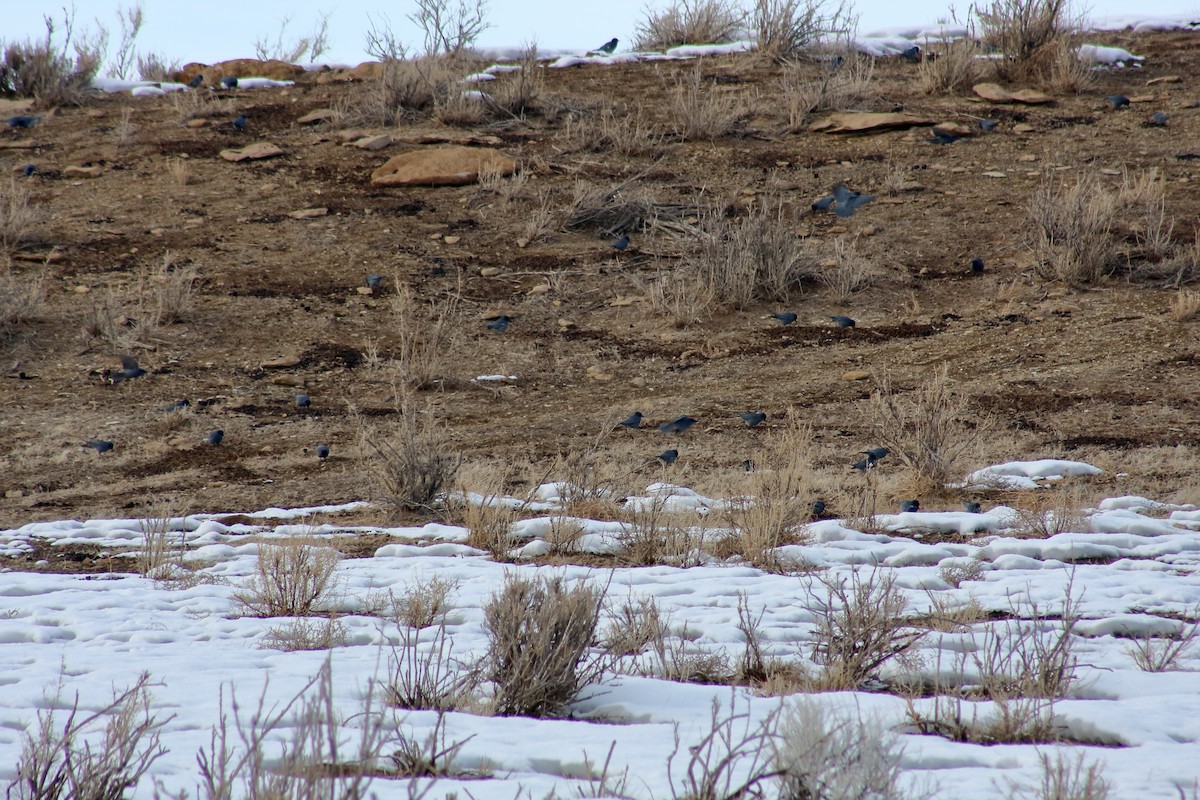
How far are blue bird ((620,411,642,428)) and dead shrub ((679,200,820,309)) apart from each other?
2.49 meters

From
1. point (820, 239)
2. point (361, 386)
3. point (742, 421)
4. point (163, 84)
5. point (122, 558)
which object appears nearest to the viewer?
point (122, 558)

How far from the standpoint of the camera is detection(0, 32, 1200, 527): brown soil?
6.95 m

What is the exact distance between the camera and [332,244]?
34.2 feet

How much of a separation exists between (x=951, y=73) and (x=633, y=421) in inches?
339

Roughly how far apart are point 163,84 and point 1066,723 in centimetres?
1560

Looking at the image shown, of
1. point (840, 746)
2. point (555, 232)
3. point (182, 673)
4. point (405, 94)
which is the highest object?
point (405, 94)

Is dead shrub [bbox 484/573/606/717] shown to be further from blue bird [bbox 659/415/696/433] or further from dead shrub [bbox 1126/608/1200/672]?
blue bird [bbox 659/415/696/433]

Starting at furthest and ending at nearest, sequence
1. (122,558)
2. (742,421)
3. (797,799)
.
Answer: (742,421) → (122,558) → (797,799)

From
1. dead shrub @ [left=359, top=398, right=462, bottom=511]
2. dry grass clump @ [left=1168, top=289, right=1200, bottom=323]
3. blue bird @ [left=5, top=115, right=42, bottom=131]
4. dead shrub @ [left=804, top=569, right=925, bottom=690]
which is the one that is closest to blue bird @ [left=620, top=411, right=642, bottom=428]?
dead shrub @ [left=359, top=398, right=462, bottom=511]

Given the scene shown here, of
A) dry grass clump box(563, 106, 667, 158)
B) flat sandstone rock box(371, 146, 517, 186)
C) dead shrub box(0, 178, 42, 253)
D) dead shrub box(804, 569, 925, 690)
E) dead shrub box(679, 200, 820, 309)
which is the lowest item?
dead shrub box(804, 569, 925, 690)

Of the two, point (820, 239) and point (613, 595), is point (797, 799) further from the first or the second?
point (820, 239)

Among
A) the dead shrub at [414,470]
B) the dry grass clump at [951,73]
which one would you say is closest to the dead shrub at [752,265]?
the dead shrub at [414,470]

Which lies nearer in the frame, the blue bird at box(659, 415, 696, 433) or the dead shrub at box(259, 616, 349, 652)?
the dead shrub at box(259, 616, 349, 652)

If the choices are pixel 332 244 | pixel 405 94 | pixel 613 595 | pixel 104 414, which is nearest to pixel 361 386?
pixel 104 414
